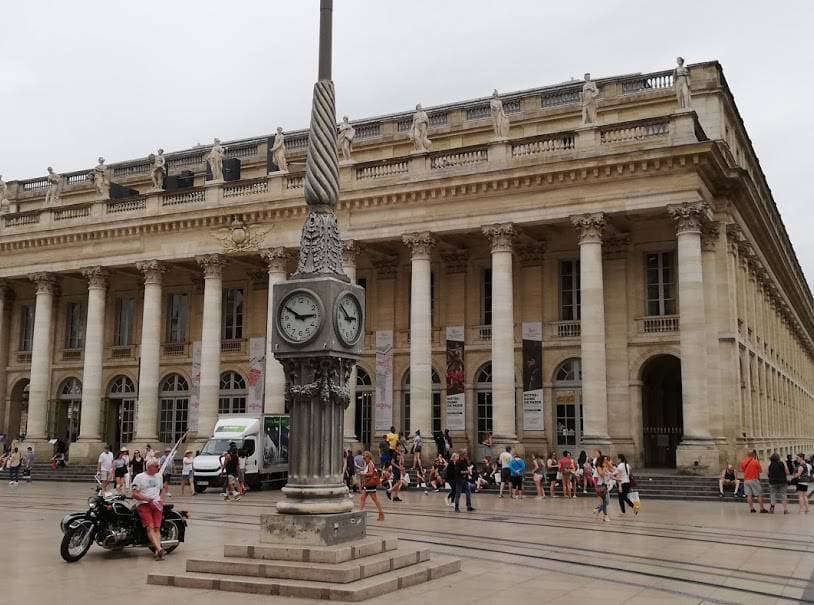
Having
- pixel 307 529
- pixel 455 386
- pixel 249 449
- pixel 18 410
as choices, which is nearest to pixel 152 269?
pixel 249 449

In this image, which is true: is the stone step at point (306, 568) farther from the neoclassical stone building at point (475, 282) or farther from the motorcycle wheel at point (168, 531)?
the neoclassical stone building at point (475, 282)

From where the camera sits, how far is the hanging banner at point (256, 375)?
34384 mm

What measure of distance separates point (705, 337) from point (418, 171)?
1154 centimetres

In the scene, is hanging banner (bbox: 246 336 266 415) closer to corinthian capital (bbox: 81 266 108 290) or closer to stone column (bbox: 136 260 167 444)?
stone column (bbox: 136 260 167 444)

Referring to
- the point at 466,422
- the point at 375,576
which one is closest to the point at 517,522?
the point at 375,576

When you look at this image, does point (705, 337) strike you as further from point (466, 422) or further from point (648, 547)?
point (648, 547)

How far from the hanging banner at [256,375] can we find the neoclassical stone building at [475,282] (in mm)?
132

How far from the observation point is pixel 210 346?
34.4m

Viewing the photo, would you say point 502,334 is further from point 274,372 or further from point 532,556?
point 532,556

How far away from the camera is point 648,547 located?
1409 centimetres

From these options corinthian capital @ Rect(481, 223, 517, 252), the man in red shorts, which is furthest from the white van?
the man in red shorts

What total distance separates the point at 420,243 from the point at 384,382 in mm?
5901

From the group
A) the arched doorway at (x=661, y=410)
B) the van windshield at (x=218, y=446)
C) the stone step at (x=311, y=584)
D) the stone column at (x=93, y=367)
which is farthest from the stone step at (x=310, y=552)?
the stone column at (x=93, y=367)

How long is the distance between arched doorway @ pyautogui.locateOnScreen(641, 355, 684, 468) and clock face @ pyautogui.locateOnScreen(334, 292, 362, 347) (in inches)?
828
